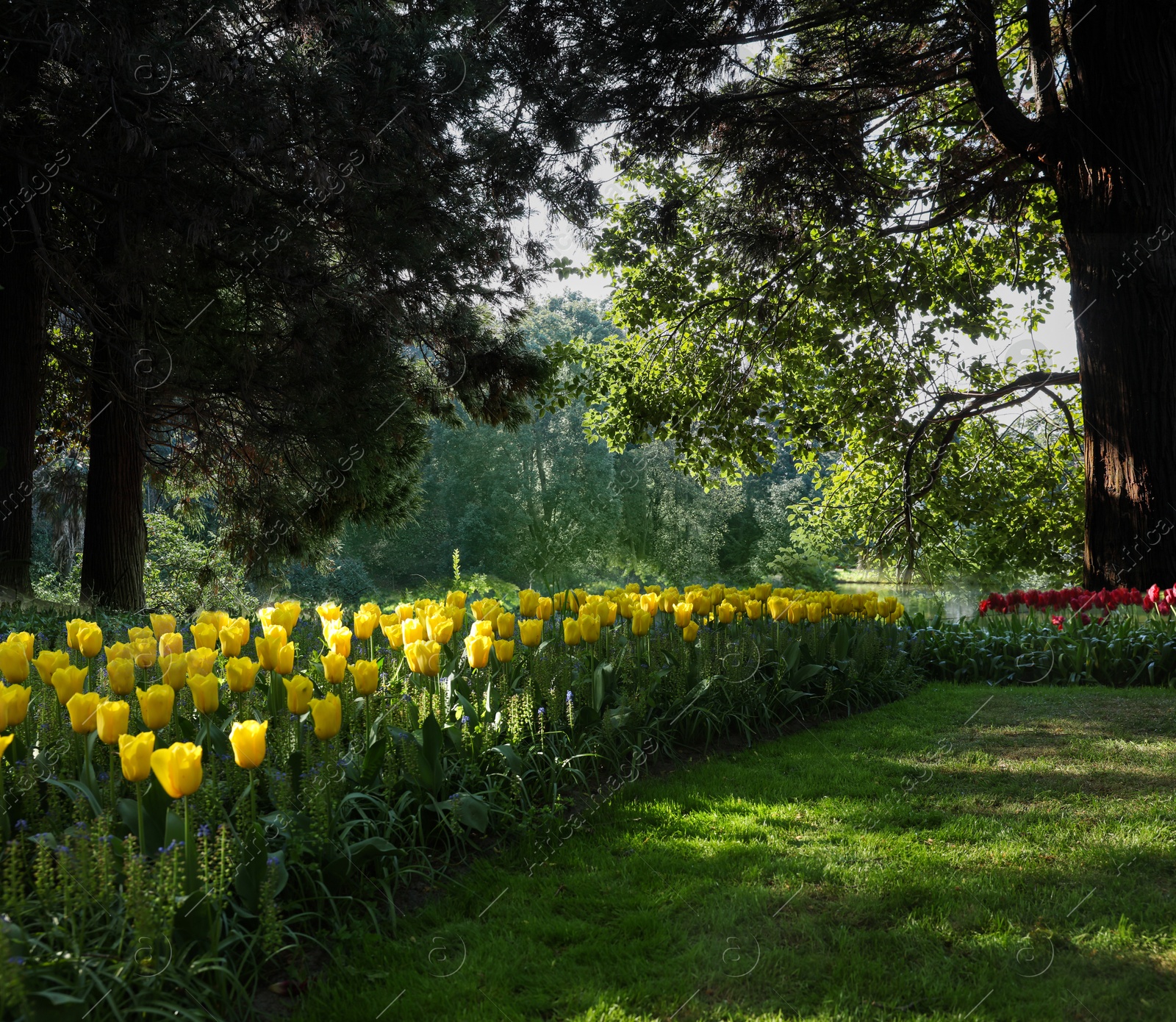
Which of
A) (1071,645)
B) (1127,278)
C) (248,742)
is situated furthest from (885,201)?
(248,742)

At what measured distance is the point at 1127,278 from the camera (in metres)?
7.96

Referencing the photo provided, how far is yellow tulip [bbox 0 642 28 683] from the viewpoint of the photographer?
293 centimetres

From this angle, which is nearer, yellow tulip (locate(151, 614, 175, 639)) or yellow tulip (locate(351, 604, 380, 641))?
yellow tulip (locate(151, 614, 175, 639))

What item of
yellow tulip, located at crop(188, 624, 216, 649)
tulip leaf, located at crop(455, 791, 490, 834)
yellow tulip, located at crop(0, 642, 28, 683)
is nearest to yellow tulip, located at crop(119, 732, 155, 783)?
yellow tulip, located at crop(0, 642, 28, 683)

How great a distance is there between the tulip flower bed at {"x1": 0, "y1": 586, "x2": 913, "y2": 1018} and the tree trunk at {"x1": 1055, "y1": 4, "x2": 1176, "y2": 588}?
16.1ft

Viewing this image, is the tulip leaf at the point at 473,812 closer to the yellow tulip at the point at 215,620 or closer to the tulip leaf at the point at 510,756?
the tulip leaf at the point at 510,756

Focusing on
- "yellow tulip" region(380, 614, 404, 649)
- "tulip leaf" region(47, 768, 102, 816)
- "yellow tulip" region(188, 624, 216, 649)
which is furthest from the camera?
"yellow tulip" region(380, 614, 404, 649)

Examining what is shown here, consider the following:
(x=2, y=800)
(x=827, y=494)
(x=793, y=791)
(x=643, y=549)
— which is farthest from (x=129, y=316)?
(x=643, y=549)

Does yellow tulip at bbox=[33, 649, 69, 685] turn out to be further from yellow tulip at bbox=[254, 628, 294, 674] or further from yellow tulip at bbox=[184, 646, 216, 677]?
yellow tulip at bbox=[254, 628, 294, 674]

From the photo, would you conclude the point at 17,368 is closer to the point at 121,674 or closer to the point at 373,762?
the point at 121,674

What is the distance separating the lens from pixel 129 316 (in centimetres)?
750

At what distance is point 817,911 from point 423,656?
5.45 ft

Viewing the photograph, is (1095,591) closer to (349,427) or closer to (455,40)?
(349,427)

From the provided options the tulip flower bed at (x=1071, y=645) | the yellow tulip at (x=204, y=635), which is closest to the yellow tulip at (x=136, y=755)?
the yellow tulip at (x=204, y=635)
